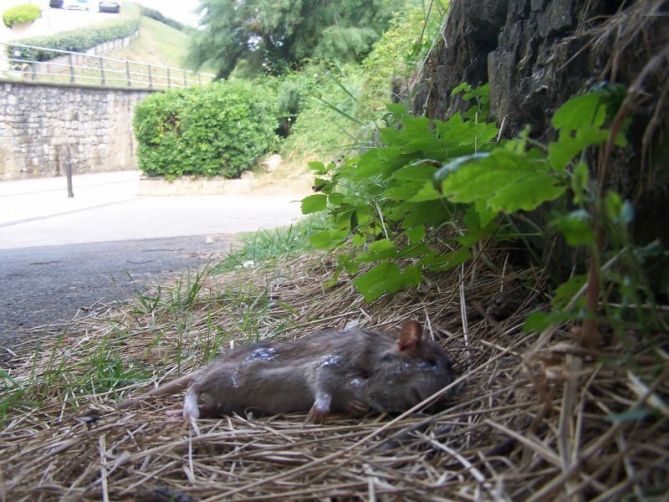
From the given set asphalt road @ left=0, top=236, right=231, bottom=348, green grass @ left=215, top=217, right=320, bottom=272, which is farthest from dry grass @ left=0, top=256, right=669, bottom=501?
green grass @ left=215, top=217, right=320, bottom=272

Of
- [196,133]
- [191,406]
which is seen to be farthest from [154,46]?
[191,406]

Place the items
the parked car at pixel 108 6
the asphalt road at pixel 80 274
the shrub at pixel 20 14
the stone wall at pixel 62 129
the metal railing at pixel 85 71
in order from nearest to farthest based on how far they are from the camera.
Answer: the asphalt road at pixel 80 274 < the stone wall at pixel 62 129 < the metal railing at pixel 85 71 < the shrub at pixel 20 14 < the parked car at pixel 108 6

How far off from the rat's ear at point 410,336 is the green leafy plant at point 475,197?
1.31 feet

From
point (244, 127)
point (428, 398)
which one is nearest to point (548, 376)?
point (428, 398)

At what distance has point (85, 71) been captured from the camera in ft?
105

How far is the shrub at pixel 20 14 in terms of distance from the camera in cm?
4234

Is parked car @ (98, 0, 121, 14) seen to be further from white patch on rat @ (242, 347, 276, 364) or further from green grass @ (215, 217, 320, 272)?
white patch on rat @ (242, 347, 276, 364)

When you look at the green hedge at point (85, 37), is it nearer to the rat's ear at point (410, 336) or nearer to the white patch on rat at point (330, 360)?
the white patch on rat at point (330, 360)

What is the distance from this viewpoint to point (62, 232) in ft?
35.6

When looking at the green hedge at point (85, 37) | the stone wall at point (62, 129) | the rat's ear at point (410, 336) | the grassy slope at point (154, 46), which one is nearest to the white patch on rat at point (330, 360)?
the rat's ear at point (410, 336)

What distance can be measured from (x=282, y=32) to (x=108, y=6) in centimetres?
3403

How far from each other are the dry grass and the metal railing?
23.7m

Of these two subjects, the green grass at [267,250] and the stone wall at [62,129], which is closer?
the green grass at [267,250]

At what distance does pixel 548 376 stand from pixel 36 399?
1987 millimetres
